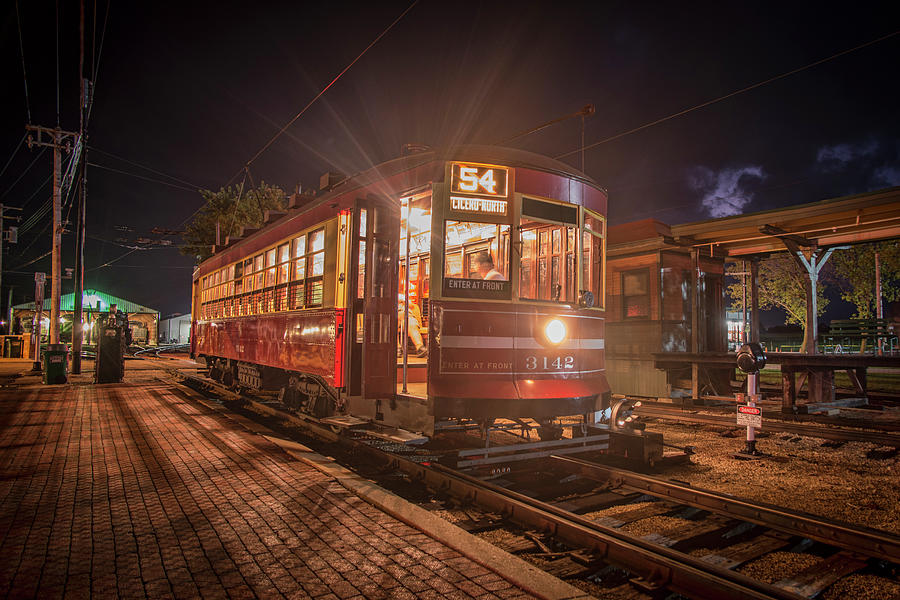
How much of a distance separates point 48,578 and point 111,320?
599 inches

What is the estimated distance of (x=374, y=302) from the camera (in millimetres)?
6488

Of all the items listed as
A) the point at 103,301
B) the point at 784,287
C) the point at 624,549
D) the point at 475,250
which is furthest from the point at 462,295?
the point at 103,301

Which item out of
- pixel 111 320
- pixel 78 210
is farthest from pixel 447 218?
pixel 78 210

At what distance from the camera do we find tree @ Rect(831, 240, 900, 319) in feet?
93.3

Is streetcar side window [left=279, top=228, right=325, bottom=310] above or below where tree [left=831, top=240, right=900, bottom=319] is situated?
below

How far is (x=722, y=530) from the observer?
4246 millimetres

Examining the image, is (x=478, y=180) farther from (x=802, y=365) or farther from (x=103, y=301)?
(x=103, y=301)

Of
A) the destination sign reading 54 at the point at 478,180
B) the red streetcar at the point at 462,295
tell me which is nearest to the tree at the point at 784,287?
the red streetcar at the point at 462,295

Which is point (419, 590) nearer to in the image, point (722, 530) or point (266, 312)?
point (722, 530)

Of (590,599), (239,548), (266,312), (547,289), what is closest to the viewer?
(590,599)

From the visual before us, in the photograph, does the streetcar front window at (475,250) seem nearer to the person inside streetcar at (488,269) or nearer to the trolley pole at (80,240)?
the person inside streetcar at (488,269)

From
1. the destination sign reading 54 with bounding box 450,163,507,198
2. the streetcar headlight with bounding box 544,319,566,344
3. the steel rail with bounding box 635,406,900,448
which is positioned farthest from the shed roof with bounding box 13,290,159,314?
the streetcar headlight with bounding box 544,319,566,344

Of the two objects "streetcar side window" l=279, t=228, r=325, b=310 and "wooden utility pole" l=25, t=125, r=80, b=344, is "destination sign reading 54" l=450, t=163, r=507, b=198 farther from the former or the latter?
"wooden utility pole" l=25, t=125, r=80, b=344

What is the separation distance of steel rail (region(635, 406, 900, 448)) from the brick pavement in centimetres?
747
